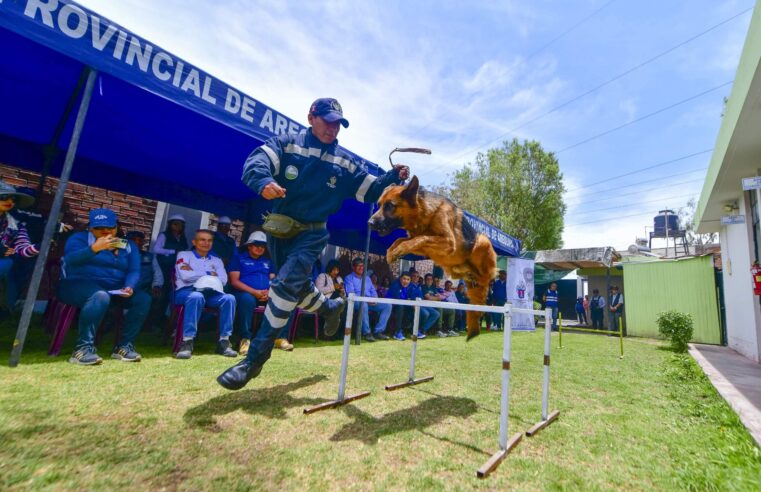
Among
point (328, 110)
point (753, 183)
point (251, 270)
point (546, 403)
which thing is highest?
point (753, 183)

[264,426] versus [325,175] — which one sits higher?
[325,175]

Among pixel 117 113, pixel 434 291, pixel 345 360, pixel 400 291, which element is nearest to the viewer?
pixel 345 360

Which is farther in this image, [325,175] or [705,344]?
[705,344]

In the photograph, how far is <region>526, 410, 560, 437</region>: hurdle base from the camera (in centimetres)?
257

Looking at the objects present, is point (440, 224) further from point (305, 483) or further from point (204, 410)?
point (204, 410)

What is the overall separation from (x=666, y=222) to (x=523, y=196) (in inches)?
491

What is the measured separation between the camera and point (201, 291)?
4.62 meters

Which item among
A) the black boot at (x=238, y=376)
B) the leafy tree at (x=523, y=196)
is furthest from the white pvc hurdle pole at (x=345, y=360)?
the leafy tree at (x=523, y=196)

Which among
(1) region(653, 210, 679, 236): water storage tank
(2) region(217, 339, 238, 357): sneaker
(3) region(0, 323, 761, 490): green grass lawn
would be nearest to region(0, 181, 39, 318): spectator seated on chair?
(3) region(0, 323, 761, 490): green grass lawn

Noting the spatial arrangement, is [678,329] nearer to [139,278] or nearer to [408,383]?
[408,383]

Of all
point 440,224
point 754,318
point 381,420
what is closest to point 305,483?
point 381,420

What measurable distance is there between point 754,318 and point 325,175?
1007cm

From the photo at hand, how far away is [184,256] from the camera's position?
4793mm

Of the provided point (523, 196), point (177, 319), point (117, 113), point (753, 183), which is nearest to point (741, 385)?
point (753, 183)
